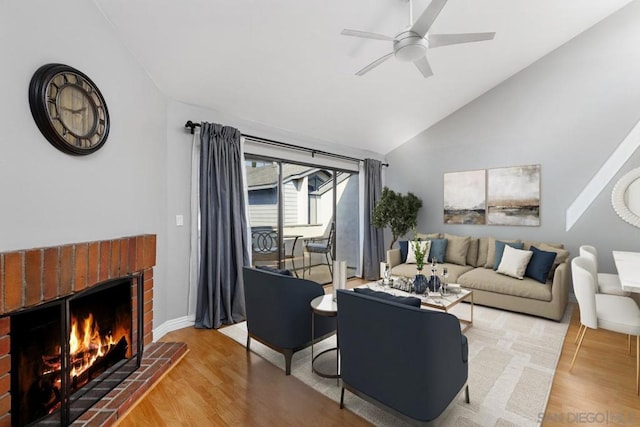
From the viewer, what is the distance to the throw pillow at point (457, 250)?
4703 mm

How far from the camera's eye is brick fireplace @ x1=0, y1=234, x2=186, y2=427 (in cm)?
146

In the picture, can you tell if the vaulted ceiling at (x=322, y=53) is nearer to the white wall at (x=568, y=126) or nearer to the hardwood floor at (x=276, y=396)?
the white wall at (x=568, y=126)

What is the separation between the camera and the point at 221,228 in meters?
3.49

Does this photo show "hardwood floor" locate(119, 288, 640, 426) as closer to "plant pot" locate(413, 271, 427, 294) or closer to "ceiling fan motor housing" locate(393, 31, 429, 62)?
"plant pot" locate(413, 271, 427, 294)

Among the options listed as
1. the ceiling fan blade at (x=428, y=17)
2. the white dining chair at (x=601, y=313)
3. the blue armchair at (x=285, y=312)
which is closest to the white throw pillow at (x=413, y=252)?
the white dining chair at (x=601, y=313)

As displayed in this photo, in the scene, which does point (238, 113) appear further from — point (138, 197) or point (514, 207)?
point (514, 207)

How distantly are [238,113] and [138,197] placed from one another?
173 centimetres

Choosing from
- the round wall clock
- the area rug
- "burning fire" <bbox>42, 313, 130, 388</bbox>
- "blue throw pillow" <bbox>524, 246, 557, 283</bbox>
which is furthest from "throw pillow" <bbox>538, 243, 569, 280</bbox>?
the round wall clock

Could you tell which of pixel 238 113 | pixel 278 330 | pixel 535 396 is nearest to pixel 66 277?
pixel 278 330

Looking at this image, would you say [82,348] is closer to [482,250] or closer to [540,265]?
[540,265]

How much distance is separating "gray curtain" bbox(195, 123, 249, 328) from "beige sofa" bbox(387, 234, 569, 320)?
98.7 inches

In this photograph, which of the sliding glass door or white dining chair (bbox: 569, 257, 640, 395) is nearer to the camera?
white dining chair (bbox: 569, 257, 640, 395)

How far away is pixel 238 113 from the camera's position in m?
3.79

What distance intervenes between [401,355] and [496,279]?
9.75 ft
